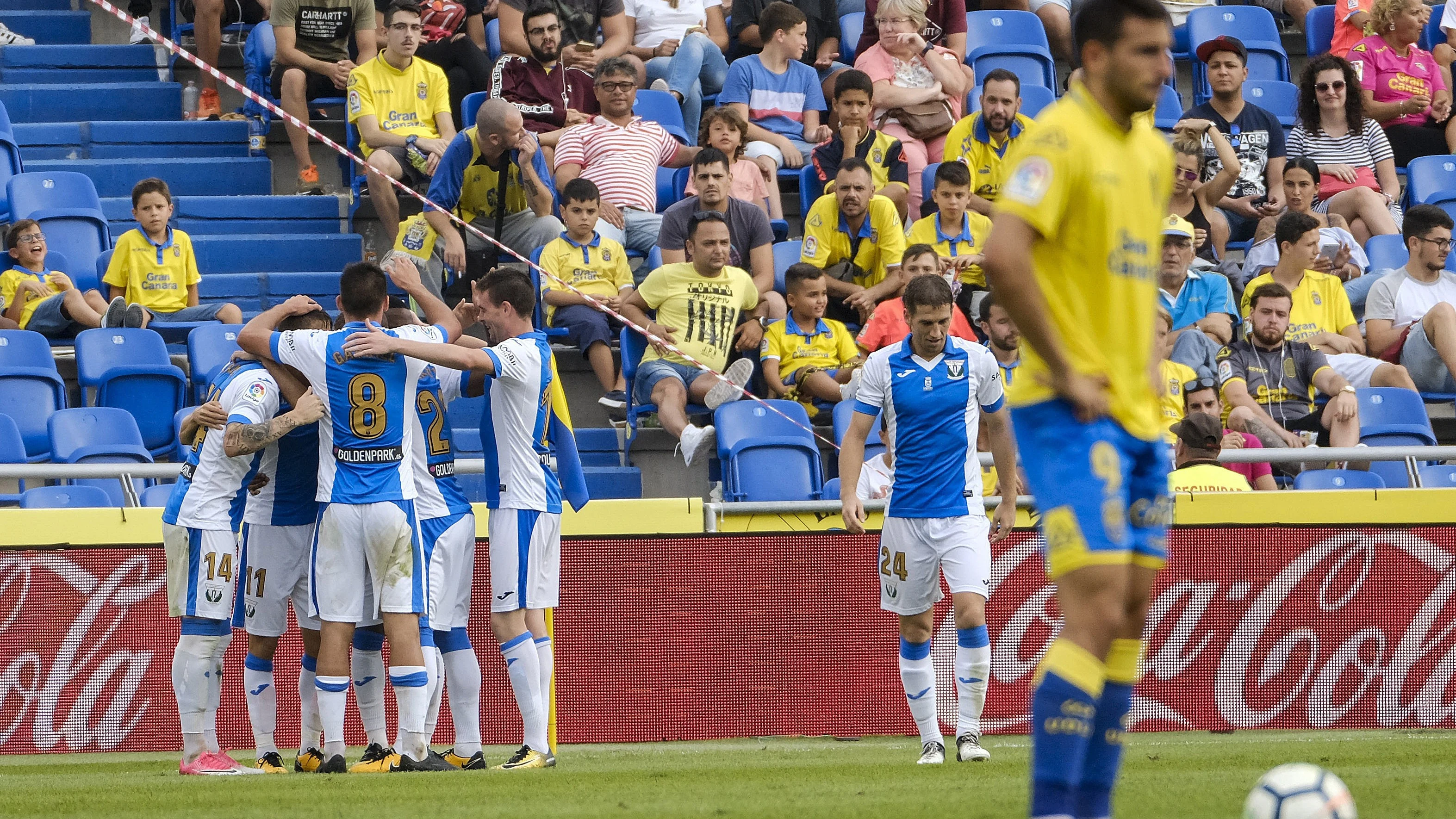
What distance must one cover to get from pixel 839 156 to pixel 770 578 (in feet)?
17.4

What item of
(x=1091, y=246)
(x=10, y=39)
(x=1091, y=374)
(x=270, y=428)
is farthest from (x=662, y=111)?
(x=1091, y=374)

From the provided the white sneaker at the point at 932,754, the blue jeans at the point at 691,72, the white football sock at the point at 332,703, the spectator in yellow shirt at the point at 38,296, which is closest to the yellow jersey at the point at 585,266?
the blue jeans at the point at 691,72

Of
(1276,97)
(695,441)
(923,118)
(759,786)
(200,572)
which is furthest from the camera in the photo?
(1276,97)

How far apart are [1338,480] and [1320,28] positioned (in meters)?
7.37

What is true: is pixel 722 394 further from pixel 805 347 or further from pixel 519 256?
pixel 519 256

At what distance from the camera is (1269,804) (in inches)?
173

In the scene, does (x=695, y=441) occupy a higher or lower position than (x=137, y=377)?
lower

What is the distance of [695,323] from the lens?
12.2m

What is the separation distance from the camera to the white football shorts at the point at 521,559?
8.16 metres

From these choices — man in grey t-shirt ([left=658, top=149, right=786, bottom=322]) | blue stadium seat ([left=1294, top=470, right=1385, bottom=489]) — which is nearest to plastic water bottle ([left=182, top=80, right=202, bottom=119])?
man in grey t-shirt ([left=658, top=149, right=786, bottom=322])

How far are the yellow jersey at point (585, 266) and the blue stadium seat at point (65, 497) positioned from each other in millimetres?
3675

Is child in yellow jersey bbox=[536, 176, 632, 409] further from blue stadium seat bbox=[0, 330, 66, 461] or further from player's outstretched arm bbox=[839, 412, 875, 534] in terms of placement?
player's outstretched arm bbox=[839, 412, 875, 534]

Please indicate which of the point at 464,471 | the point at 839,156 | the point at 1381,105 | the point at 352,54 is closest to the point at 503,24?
the point at 352,54

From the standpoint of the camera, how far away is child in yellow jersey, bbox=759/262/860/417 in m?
12.1
